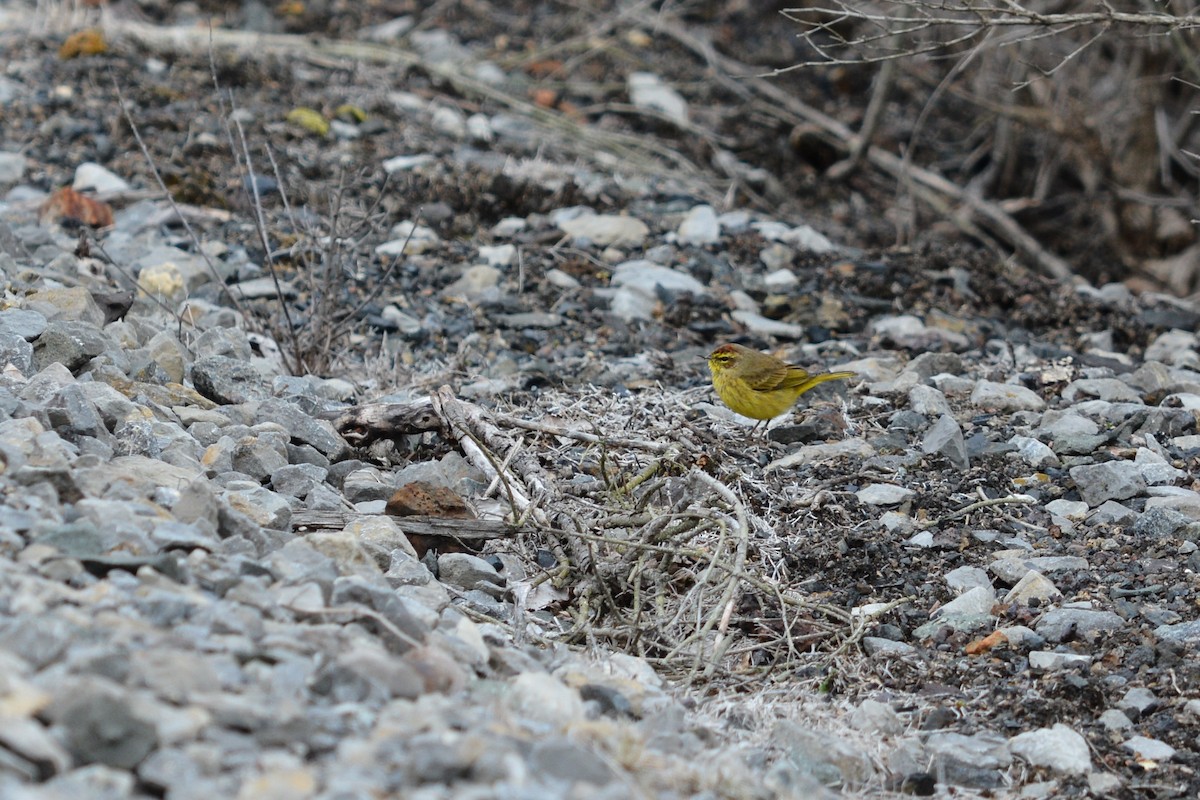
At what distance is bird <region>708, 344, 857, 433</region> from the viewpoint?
499cm

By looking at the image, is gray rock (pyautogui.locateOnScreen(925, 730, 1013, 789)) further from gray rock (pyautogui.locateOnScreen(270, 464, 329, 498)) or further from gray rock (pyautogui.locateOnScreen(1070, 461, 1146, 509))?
gray rock (pyautogui.locateOnScreen(270, 464, 329, 498))

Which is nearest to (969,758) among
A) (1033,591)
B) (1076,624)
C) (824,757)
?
(824,757)

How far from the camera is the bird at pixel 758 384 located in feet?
16.4

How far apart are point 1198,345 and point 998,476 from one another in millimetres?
2843

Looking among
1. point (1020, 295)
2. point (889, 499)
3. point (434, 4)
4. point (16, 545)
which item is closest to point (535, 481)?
point (889, 499)

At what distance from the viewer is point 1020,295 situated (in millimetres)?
7191

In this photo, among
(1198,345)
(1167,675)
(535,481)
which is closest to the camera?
(1167,675)

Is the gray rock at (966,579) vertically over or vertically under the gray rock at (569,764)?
under

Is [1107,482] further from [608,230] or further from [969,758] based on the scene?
[608,230]

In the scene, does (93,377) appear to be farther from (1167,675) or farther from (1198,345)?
(1198,345)

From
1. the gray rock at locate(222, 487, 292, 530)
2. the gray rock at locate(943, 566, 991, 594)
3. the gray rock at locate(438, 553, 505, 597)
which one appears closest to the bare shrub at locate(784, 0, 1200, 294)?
the gray rock at locate(943, 566, 991, 594)

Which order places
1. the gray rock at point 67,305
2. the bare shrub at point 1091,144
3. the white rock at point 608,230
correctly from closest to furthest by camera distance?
the gray rock at point 67,305 < the white rock at point 608,230 < the bare shrub at point 1091,144

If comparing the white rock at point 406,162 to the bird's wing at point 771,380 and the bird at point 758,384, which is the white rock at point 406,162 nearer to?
the bird at point 758,384

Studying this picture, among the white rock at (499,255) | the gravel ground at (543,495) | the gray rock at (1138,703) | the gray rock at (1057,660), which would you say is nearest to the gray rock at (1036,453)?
the gravel ground at (543,495)
